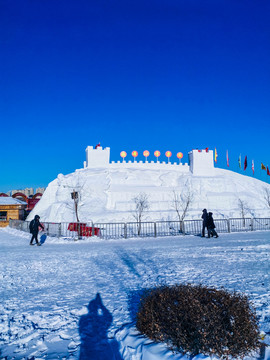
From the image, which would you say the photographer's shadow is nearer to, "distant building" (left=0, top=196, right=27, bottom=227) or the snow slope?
the snow slope

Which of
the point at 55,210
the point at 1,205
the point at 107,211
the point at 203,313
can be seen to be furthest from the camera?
the point at 55,210

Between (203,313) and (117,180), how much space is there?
44.8 m

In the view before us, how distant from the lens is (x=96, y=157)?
177 ft

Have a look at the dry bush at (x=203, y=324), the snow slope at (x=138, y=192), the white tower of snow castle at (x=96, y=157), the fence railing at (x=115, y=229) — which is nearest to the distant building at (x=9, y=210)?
the fence railing at (x=115, y=229)

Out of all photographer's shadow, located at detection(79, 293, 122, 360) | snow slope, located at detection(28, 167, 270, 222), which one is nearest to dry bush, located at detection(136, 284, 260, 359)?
photographer's shadow, located at detection(79, 293, 122, 360)

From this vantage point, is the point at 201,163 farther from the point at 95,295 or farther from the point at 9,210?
the point at 95,295

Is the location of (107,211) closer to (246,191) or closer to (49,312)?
(246,191)

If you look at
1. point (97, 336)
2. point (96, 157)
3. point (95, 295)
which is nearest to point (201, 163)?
point (96, 157)

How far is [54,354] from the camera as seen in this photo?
311 centimetres

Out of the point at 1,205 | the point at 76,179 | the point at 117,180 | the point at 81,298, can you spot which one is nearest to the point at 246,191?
the point at 117,180

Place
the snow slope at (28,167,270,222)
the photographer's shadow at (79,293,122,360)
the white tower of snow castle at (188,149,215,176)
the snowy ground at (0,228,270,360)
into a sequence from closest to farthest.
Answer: the photographer's shadow at (79,293,122,360) < the snowy ground at (0,228,270,360) < the snow slope at (28,167,270,222) < the white tower of snow castle at (188,149,215,176)

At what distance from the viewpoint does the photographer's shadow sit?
3082 millimetres

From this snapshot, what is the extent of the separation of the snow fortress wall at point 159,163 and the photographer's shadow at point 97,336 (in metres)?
49.5

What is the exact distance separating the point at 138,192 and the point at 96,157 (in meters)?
16.1
